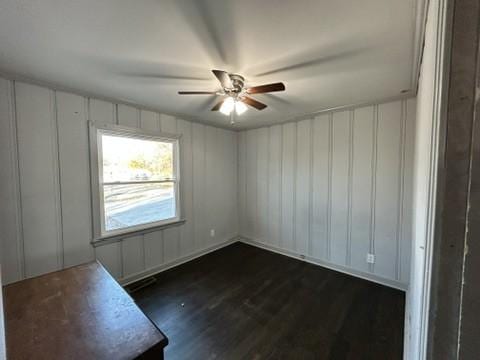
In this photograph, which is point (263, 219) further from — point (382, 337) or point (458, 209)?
point (458, 209)

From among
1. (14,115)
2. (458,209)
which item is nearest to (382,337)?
(458,209)

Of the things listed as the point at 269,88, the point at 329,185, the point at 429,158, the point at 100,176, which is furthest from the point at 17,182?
the point at 329,185

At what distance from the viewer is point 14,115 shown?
1.99 m

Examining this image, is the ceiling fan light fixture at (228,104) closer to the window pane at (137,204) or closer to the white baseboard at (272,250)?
the window pane at (137,204)

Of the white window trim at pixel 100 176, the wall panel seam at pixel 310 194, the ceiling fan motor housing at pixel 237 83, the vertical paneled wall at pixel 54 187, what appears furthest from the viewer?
the wall panel seam at pixel 310 194

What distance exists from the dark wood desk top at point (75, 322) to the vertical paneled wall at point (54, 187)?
0.87 metres

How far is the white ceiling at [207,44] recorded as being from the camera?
3.86 feet

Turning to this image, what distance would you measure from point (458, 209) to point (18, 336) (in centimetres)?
182

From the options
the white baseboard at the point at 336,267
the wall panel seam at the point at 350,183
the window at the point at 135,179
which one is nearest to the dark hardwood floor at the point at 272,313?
the white baseboard at the point at 336,267

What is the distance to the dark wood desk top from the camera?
955 mm

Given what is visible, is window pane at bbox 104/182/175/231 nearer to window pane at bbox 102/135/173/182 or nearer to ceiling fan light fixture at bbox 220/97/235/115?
window pane at bbox 102/135/173/182

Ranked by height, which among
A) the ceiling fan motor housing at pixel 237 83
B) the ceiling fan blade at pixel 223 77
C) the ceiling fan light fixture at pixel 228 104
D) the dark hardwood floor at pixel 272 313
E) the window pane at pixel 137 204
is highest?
the ceiling fan motor housing at pixel 237 83

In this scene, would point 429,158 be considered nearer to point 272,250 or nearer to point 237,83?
point 237,83

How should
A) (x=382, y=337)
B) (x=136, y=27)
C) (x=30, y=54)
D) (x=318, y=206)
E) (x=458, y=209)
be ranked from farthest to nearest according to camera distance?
(x=318, y=206) → (x=382, y=337) → (x=30, y=54) → (x=136, y=27) → (x=458, y=209)
